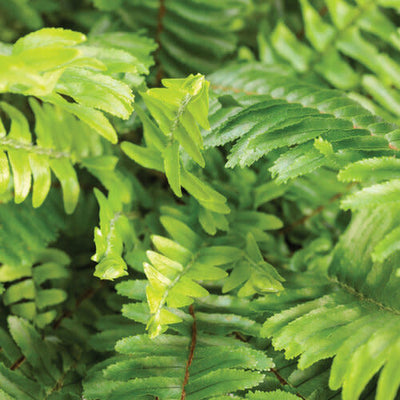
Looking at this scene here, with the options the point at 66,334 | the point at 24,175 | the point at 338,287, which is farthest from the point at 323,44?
the point at 66,334

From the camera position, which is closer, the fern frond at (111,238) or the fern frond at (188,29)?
the fern frond at (111,238)

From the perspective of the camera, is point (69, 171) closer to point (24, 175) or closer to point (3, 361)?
point (24, 175)

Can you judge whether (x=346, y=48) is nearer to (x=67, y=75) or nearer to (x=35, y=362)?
(x=67, y=75)

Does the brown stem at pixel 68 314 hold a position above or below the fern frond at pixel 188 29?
below

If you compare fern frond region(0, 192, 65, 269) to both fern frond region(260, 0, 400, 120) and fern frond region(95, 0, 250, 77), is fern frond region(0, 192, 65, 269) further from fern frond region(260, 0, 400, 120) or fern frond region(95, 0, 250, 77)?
fern frond region(260, 0, 400, 120)

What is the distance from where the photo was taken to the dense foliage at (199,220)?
0.56m

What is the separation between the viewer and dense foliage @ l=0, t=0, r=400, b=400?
56 centimetres

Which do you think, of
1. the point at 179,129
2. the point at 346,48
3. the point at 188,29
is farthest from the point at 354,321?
the point at 188,29

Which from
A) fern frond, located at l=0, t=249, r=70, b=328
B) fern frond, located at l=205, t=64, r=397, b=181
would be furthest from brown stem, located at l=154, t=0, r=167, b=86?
fern frond, located at l=0, t=249, r=70, b=328

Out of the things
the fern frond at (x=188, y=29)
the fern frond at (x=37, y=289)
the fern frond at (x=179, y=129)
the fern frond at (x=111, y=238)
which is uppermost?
the fern frond at (x=188, y=29)

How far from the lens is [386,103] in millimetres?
923

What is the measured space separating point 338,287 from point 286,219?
316 mm

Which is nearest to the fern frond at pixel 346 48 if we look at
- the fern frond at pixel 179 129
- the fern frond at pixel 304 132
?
the fern frond at pixel 304 132

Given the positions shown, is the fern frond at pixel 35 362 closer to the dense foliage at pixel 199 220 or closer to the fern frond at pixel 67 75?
the dense foliage at pixel 199 220
